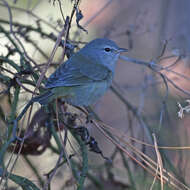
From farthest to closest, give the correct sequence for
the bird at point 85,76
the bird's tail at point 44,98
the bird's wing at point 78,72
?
1. the bird's wing at point 78,72
2. the bird at point 85,76
3. the bird's tail at point 44,98

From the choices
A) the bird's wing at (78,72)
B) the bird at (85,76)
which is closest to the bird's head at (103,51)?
the bird at (85,76)

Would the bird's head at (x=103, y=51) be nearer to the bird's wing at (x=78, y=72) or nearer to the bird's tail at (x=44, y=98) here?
the bird's wing at (x=78, y=72)

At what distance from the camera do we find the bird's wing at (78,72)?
3527 millimetres

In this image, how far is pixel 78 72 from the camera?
3910 millimetres

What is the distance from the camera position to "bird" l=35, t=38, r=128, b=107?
11.2 ft

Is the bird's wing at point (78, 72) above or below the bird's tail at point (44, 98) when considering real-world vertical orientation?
above

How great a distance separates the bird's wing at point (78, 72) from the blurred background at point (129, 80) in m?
0.24

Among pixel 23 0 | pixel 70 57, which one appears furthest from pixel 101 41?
pixel 23 0

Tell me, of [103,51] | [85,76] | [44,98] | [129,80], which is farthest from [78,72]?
[129,80]

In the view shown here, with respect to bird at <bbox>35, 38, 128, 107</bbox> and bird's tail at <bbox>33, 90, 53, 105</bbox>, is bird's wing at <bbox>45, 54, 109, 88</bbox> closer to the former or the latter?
bird at <bbox>35, 38, 128, 107</bbox>

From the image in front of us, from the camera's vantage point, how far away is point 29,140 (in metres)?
3.41

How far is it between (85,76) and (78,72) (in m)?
0.09

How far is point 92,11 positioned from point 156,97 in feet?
5.68

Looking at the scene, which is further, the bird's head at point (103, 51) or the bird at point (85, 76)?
the bird's head at point (103, 51)
